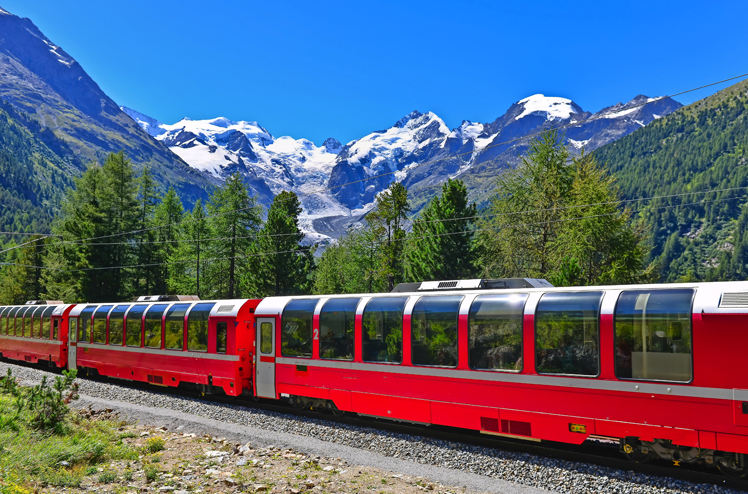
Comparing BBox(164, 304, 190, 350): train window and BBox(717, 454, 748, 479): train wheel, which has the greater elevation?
BBox(164, 304, 190, 350): train window

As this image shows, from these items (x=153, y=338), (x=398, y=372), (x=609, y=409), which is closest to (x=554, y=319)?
(x=609, y=409)

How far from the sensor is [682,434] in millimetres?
9641

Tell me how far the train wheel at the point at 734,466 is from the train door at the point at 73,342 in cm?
2777

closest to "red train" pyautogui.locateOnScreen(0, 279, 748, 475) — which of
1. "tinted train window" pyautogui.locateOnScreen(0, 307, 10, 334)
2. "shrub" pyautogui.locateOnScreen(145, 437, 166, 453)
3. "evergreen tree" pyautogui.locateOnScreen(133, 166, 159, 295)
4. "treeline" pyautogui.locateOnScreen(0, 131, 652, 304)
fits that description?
"shrub" pyautogui.locateOnScreen(145, 437, 166, 453)

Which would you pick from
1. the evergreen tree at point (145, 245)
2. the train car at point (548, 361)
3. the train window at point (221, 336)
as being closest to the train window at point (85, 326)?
the train window at point (221, 336)

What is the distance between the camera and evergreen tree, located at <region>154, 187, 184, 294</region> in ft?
202

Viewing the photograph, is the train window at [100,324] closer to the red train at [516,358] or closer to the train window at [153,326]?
the train window at [153,326]

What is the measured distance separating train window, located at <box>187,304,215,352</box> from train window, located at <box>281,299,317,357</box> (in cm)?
393

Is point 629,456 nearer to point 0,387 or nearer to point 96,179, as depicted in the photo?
point 0,387

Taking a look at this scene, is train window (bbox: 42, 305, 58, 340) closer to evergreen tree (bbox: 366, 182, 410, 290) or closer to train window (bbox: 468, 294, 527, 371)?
train window (bbox: 468, 294, 527, 371)

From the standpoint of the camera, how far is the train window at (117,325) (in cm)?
→ 2426

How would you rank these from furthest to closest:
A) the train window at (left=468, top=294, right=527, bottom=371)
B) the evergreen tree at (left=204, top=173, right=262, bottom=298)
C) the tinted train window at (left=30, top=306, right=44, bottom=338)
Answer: the evergreen tree at (left=204, top=173, right=262, bottom=298) → the tinted train window at (left=30, top=306, right=44, bottom=338) → the train window at (left=468, top=294, right=527, bottom=371)

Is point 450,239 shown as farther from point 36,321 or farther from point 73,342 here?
point 36,321

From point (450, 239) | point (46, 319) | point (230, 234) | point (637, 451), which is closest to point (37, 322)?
point (46, 319)
